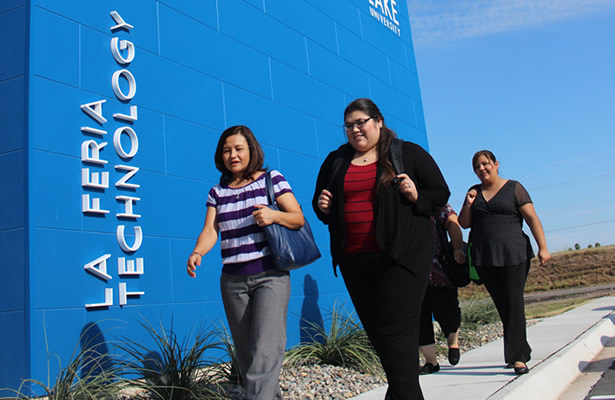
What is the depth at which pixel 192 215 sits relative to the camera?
18.0 ft

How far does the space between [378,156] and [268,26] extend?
15.6 ft

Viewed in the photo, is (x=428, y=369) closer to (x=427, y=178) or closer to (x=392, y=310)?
(x=392, y=310)

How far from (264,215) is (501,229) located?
2.44 metres

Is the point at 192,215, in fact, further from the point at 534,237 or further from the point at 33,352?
the point at 534,237

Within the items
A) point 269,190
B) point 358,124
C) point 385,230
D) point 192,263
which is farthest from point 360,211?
point 192,263

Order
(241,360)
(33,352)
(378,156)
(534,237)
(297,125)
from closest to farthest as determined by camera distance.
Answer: (378,156)
(241,360)
(33,352)
(534,237)
(297,125)

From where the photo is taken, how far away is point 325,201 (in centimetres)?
311

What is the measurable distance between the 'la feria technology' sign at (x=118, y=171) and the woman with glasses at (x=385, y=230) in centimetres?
208

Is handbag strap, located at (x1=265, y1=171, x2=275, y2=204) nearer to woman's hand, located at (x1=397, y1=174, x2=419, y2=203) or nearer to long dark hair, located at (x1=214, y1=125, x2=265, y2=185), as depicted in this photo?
long dark hair, located at (x1=214, y1=125, x2=265, y2=185)

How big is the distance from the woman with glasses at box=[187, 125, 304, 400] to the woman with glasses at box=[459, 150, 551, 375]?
6.83 feet

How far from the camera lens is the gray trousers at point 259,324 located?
121 inches

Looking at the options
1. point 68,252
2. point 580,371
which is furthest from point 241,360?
point 580,371

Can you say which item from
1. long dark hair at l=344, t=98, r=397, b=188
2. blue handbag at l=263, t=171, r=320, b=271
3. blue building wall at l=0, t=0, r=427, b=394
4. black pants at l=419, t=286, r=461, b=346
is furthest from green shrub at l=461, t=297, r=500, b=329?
long dark hair at l=344, t=98, r=397, b=188

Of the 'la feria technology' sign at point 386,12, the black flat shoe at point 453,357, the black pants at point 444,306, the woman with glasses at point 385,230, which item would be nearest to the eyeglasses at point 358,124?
the woman with glasses at point 385,230
